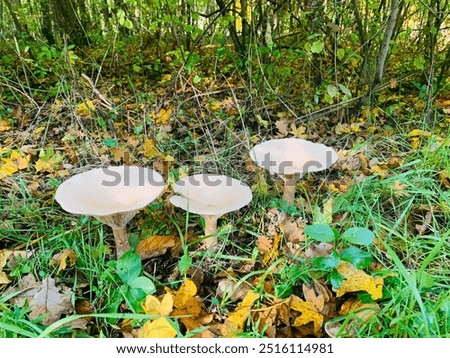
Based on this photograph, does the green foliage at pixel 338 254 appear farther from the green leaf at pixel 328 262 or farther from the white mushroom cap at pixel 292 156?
the white mushroom cap at pixel 292 156

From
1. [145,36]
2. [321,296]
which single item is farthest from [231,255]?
[145,36]

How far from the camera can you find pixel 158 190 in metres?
1.87

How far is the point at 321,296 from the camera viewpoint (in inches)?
66.0

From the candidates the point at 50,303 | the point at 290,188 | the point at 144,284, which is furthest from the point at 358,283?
the point at 50,303

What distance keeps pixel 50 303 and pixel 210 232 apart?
2.61ft

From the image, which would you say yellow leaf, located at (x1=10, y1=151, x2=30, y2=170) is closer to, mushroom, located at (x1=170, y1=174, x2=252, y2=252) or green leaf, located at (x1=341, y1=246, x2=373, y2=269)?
mushroom, located at (x1=170, y1=174, x2=252, y2=252)

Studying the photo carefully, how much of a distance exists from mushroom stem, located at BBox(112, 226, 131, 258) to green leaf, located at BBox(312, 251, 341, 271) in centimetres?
91

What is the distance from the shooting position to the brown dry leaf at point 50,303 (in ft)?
5.60

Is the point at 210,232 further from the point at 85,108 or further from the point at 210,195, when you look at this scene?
the point at 85,108

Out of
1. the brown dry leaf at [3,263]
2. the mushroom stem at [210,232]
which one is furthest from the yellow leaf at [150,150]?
the brown dry leaf at [3,263]

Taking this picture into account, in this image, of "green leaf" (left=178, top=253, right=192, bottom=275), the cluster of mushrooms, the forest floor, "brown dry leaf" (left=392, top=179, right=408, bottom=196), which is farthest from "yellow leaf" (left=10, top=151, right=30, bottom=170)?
"brown dry leaf" (left=392, top=179, right=408, bottom=196)

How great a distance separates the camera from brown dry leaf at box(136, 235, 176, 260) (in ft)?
6.73

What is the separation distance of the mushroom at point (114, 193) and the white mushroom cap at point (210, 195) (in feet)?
0.49

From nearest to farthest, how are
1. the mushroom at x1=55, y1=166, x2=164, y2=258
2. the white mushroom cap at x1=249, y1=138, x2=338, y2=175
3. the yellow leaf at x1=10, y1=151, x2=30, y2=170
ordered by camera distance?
the mushroom at x1=55, y1=166, x2=164, y2=258 < the white mushroom cap at x1=249, y1=138, x2=338, y2=175 < the yellow leaf at x1=10, y1=151, x2=30, y2=170
